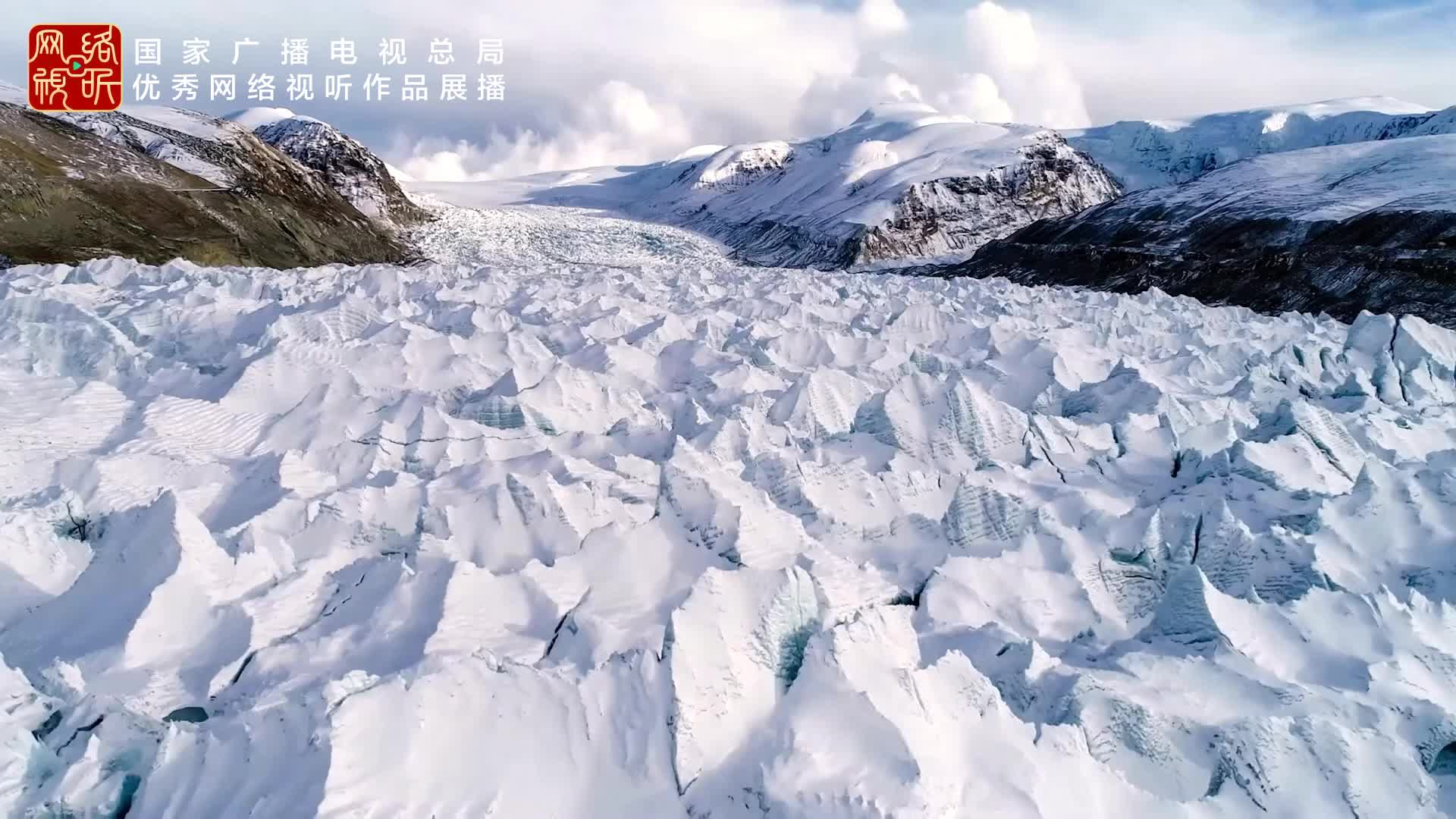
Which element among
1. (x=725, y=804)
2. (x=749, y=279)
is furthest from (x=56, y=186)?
(x=725, y=804)

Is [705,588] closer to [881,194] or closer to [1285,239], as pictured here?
[1285,239]

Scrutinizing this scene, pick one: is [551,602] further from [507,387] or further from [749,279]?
[749,279]

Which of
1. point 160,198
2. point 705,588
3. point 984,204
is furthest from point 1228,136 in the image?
point 705,588

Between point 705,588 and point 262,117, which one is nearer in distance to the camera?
point 705,588

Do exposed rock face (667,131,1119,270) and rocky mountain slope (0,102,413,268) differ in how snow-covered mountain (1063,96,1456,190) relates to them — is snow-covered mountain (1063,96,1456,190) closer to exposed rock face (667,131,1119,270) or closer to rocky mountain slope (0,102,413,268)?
exposed rock face (667,131,1119,270)

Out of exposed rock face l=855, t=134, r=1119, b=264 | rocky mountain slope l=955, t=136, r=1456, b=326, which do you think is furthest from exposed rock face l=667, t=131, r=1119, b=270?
rocky mountain slope l=955, t=136, r=1456, b=326

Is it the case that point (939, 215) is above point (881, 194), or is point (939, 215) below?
below

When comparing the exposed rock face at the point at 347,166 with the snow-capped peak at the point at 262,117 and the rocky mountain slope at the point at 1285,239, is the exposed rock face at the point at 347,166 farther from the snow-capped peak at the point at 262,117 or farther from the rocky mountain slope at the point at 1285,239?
the rocky mountain slope at the point at 1285,239
